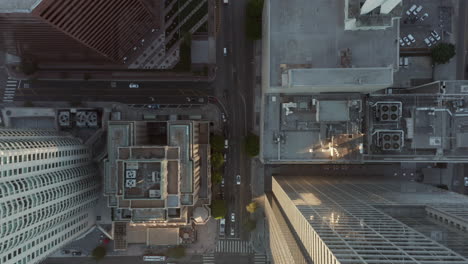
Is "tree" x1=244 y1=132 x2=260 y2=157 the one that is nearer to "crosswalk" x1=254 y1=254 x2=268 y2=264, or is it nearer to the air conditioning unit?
the air conditioning unit

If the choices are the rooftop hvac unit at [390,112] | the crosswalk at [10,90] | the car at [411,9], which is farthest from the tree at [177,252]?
the car at [411,9]

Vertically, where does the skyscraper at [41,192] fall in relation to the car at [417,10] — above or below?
below

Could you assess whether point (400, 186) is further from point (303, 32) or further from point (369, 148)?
point (303, 32)

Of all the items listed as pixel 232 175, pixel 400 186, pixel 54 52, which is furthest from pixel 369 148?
pixel 54 52

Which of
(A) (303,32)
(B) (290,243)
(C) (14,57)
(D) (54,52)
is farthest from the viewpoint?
(C) (14,57)

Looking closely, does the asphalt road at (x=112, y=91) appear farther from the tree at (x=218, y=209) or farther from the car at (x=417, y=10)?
the car at (x=417, y=10)

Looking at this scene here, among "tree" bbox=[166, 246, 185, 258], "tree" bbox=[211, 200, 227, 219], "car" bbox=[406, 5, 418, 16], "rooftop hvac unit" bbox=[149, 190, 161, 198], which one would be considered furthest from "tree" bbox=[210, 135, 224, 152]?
"car" bbox=[406, 5, 418, 16]

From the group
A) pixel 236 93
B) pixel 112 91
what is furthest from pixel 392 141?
pixel 112 91

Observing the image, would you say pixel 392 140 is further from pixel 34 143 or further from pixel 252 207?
pixel 34 143
